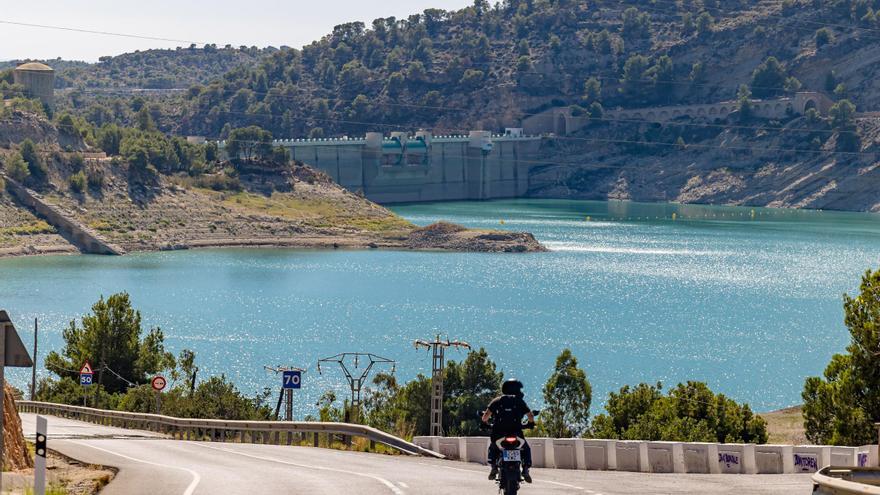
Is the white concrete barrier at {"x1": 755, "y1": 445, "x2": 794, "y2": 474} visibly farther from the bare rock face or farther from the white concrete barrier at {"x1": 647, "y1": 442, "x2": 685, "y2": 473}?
the bare rock face

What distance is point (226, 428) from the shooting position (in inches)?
1433

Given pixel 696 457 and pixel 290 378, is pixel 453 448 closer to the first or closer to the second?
pixel 696 457

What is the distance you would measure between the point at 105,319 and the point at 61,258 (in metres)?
89.3

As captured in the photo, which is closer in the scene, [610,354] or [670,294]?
[610,354]

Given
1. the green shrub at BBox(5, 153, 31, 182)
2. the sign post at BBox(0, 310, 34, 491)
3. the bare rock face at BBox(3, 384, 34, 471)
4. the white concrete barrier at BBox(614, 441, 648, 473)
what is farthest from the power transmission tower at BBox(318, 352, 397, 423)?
the green shrub at BBox(5, 153, 31, 182)

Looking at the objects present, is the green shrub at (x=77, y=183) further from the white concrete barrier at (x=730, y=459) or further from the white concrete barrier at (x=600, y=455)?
the white concrete barrier at (x=730, y=459)

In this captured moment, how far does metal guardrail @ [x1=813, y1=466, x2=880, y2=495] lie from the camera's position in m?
12.1

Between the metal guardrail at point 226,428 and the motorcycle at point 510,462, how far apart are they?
32.8 feet

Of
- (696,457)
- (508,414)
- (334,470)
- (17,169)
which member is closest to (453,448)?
(334,470)

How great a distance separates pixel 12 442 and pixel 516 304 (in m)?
96.7

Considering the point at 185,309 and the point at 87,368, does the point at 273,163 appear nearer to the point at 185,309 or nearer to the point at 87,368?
the point at 185,309

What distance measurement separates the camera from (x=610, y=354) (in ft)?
297

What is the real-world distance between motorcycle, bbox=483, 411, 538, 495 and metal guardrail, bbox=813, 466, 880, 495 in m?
5.39

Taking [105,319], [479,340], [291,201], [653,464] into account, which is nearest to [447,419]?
[105,319]
